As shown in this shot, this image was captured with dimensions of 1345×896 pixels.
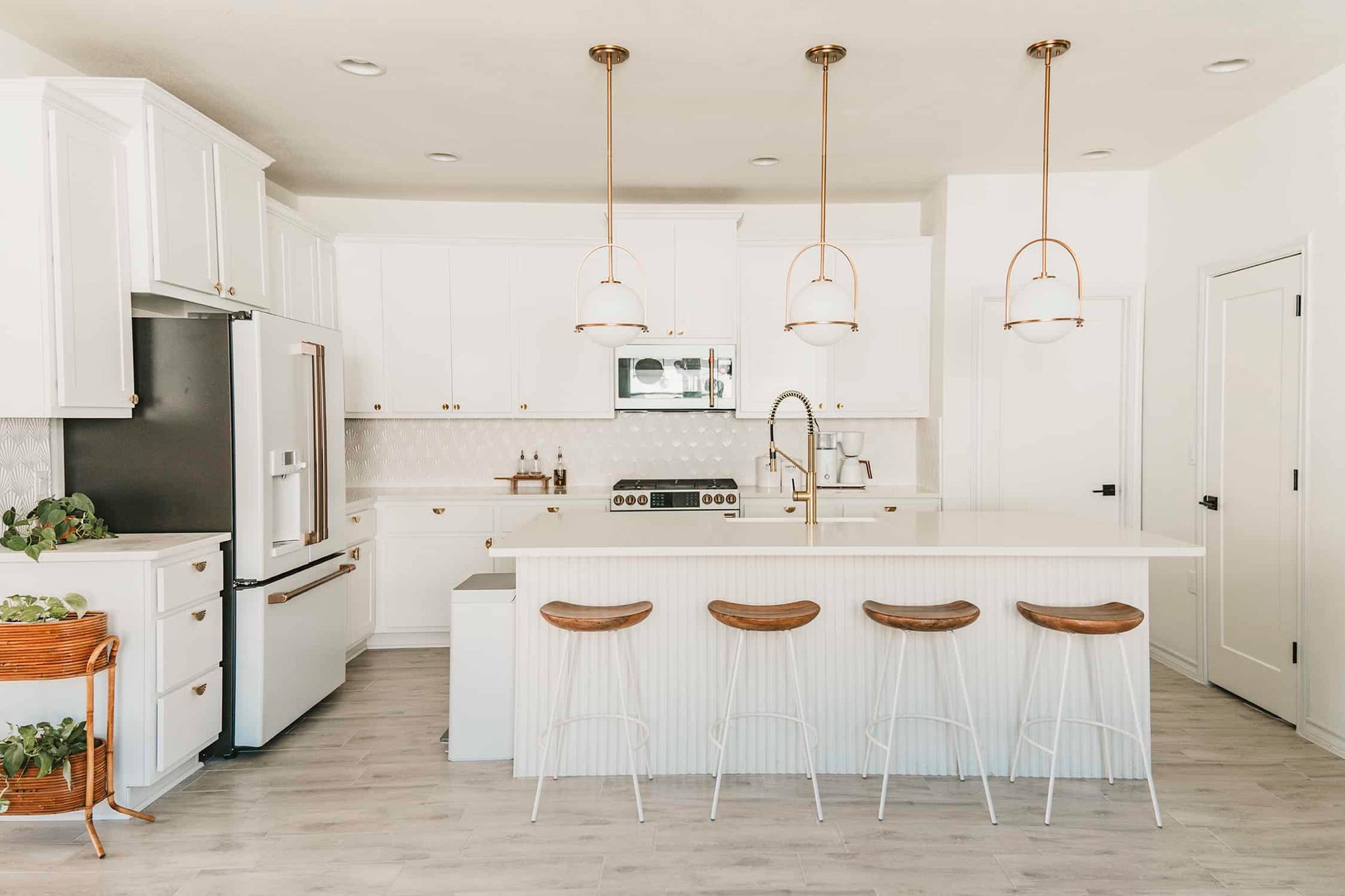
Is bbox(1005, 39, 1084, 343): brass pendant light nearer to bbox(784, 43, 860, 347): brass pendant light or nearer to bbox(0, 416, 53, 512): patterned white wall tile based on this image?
bbox(784, 43, 860, 347): brass pendant light

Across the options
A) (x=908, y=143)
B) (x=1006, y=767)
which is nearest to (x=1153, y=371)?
(x=908, y=143)

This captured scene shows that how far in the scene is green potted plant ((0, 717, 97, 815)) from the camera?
8.07 feet

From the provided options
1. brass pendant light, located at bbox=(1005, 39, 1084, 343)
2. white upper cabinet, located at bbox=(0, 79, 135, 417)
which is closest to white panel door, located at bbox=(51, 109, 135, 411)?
white upper cabinet, located at bbox=(0, 79, 135, 417)

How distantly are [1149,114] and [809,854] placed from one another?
3673 millimetres

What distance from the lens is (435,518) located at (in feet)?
15.9

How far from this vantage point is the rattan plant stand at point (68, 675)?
246 cm

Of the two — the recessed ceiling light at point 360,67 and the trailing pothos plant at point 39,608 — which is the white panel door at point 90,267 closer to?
the trailing pothos plant at point 39,608

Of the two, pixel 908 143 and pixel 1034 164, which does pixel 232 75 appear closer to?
pixel 908 143

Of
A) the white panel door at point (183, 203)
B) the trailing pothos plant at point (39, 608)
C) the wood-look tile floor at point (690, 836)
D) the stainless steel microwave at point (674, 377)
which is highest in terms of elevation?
the white panel door at point (183, 203)

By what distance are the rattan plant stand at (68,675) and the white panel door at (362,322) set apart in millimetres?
2590

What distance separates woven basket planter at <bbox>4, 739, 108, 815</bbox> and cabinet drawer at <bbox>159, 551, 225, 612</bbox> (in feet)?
1.73

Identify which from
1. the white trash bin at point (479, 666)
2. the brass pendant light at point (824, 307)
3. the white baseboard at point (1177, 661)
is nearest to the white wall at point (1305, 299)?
the white baseboard at point (1177, 661)

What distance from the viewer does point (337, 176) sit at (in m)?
4.77

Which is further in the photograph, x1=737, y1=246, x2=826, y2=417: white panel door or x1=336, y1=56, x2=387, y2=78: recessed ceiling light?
x1=737, y1=246, x2=826, y2=417: white panel door
